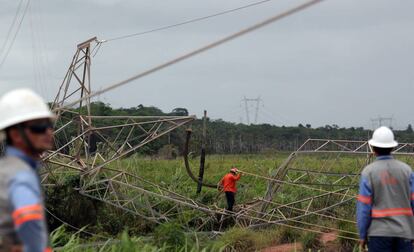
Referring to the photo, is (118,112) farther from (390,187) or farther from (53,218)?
(390,187)

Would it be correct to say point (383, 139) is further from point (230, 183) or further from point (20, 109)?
point (230, 183)

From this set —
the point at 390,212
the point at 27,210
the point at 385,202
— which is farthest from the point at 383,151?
the point at 27,210

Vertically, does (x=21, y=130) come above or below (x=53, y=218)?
above

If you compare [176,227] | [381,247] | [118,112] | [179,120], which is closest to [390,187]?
[381,247]

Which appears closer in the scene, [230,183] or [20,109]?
[20,109]

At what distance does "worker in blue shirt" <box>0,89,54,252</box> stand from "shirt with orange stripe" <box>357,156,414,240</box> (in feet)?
13.7

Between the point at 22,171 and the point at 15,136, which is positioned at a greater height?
the point at 15,136

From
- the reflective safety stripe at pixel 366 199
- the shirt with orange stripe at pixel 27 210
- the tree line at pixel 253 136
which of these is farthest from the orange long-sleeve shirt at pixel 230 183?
the tree line at pixel 253 136

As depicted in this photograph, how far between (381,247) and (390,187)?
2.04 ft

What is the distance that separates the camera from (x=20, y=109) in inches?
134

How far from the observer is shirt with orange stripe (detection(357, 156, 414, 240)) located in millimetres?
6777

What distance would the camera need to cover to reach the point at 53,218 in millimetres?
21844

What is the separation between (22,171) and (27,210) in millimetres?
231

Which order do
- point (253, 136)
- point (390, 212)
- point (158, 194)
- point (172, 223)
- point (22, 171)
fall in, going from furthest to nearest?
point (253, 136), point (158, 194), point (172, 223), point (390, 212), point (22, 171)
